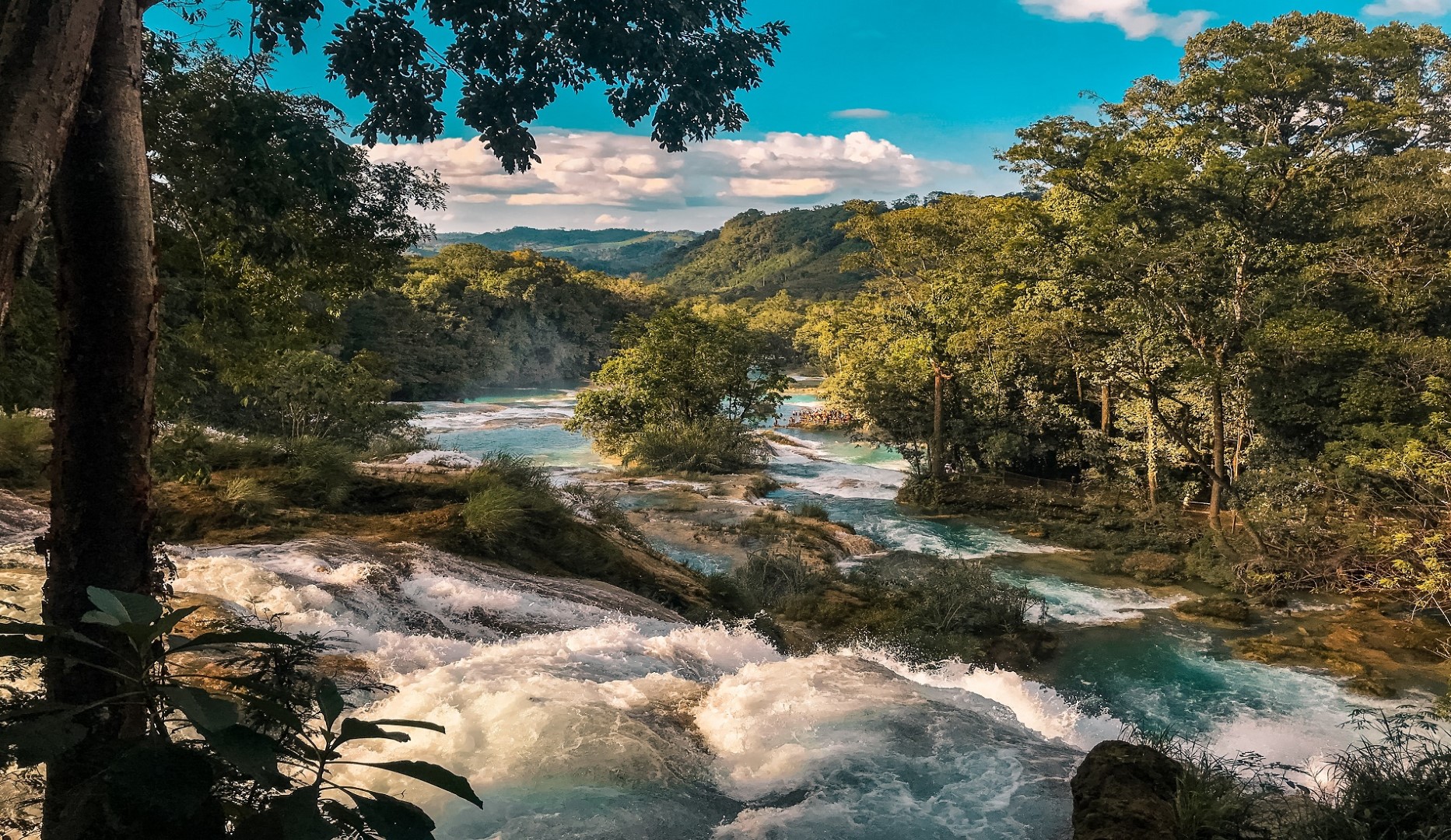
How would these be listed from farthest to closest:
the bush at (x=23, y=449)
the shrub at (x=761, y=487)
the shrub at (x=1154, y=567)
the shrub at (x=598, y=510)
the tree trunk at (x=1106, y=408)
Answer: the tree trunk at (x=1106, y=408) < the shrub at (x=761, y=487) < the shrub at (x=1154, y=567) < the shrub at (x=598, y=510) < the bush at (x=23, y=449)

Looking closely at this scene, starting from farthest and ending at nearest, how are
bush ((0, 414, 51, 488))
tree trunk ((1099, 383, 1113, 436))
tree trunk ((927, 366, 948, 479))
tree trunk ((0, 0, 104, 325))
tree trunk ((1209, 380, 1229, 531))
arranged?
tree trunk ((927, 366, 948, 479)) < tree trunk ((1099, 383, 1113, 436)) < tree trunk ((1209, 380, 1229, 531)) < bush ((0, 414, 51, 488)) < tree trunk ((0, 0, 104, 325))

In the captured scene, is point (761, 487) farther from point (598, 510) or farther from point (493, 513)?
point (493, 513)

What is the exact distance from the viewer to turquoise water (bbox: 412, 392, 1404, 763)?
8148 millimetres

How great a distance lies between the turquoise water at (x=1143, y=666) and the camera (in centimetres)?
815

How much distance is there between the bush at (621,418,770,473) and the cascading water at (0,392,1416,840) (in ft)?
43.7

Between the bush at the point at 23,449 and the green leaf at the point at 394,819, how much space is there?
7439 mm

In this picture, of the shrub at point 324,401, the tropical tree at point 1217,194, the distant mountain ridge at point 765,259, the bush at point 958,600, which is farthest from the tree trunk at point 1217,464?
the distant mountain ridge at point 765,259

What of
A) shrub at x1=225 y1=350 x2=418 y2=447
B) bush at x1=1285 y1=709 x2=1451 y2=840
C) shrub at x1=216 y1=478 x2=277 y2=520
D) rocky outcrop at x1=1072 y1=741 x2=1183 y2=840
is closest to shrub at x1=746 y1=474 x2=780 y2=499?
shrub at x1=225 y1=350 x2=418 y2=447

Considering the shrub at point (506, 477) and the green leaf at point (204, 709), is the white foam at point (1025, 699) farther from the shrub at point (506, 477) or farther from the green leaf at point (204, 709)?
the green leaf at point (204, 709)

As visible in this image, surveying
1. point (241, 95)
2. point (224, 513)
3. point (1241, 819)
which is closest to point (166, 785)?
point (1241, 819)

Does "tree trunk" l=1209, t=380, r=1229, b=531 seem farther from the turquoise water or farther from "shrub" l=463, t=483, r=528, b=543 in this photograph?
"shrub" l=463, t=483, r=528, b=543

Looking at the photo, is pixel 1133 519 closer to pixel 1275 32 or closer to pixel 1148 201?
pixel 1148 201

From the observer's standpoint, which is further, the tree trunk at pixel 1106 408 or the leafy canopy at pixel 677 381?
the leafy canopy at pixel 677 381

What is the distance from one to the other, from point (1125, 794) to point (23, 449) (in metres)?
9.13
